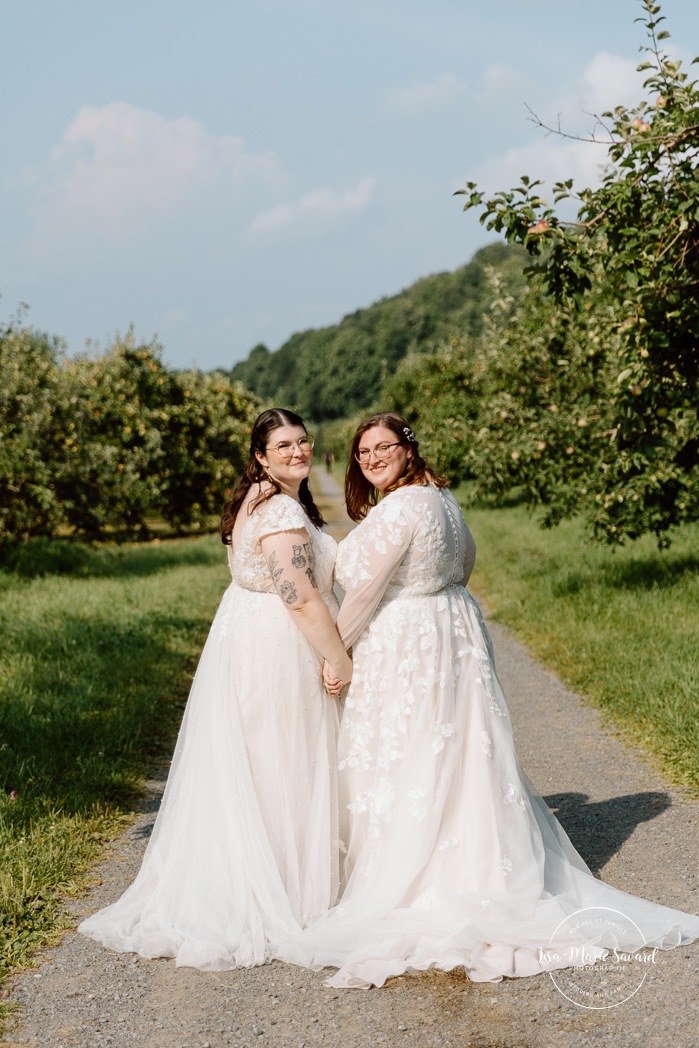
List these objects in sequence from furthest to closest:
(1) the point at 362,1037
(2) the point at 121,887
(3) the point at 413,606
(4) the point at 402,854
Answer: (2) the point at 121,887
(3) the point at 413,606
(4) the point at 402,854
(1) the point at 362,1037

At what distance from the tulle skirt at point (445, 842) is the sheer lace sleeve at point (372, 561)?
99 mm

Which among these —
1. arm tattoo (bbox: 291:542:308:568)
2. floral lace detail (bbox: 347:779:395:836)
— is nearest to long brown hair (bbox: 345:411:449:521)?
arm tattoo (bbox: 291:542:308:568)

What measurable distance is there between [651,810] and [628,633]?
3.81 meters

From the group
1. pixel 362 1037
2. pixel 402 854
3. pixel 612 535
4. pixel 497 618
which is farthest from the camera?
pixel 497 618

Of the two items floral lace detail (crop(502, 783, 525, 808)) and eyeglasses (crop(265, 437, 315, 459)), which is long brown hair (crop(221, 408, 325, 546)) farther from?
floral lace detail (crop(502, 783, 525, 808))

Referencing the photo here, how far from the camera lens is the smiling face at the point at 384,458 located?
421 cm

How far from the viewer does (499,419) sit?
1255 centimetres

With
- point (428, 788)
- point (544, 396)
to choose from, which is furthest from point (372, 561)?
point (544, 396)

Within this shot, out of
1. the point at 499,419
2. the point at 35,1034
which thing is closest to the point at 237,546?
the point at 35,1034

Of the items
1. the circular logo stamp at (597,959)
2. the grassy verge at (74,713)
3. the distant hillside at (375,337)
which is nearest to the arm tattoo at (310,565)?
the circular logo stamp at (597,959)

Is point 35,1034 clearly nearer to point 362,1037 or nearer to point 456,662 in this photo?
point 362,1037

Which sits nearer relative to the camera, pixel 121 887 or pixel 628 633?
pixel 121 887

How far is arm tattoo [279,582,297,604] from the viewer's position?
4.11 m

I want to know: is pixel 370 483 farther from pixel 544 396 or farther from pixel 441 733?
pixel 544 396
